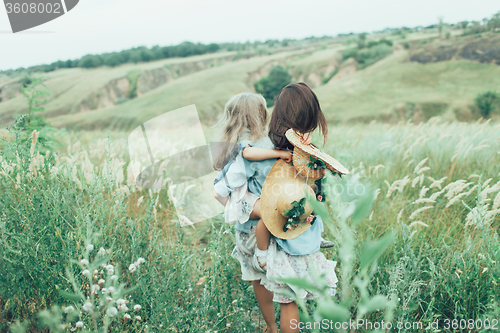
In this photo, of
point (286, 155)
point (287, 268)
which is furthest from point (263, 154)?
point (287, 268)

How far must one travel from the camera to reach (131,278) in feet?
7.22

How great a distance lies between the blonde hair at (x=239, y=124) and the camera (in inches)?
79.4

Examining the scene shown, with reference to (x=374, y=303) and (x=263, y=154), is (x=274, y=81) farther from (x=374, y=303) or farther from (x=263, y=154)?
(x=374, y=303)

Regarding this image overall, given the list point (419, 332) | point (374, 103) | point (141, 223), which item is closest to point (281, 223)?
point (419, 332)

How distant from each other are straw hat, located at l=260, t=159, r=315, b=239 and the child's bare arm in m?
0.04

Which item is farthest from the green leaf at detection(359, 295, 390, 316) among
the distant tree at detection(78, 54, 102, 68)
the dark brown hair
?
the distant tree at detection(78, 54, 102, 68)

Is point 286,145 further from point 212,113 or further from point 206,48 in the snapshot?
point 206,48

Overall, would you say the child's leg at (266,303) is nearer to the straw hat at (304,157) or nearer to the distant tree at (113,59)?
the straw hat at (304,157)

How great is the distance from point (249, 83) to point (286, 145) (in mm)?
46204

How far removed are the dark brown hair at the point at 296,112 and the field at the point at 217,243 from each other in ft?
2.03

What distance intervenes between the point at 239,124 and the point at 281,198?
2.11 feet

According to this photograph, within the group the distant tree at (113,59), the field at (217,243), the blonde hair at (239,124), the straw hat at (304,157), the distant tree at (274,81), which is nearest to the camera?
the field at (217,243)

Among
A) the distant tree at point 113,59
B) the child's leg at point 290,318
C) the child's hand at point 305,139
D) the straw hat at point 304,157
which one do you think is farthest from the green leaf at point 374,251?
the distant tree at point 113,59

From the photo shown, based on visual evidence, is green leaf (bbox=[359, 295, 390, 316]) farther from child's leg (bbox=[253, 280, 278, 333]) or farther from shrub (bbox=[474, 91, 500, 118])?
shrub (bbox=[474, 91, 500, 118])
